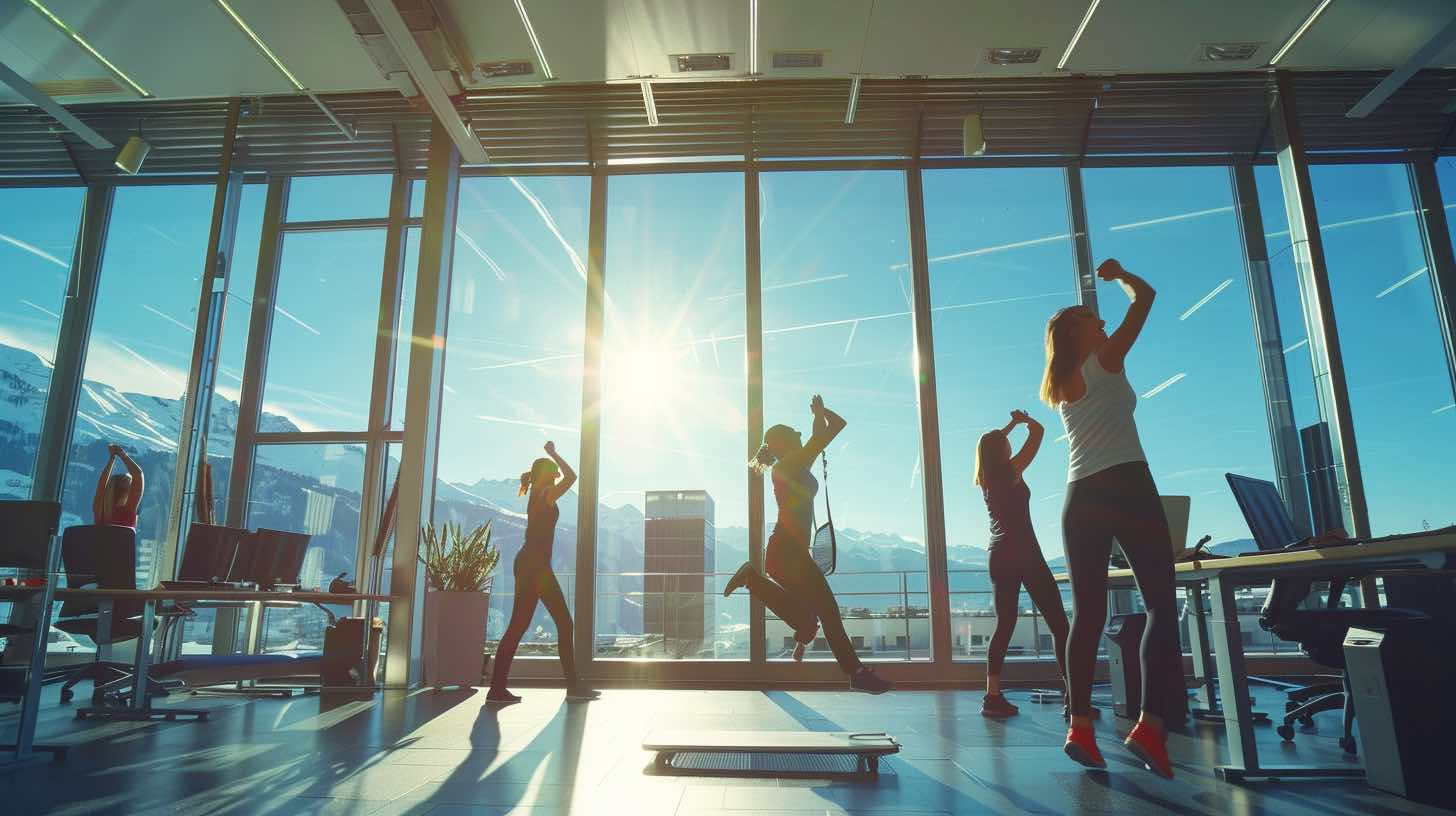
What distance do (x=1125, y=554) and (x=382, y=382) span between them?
5.53 m

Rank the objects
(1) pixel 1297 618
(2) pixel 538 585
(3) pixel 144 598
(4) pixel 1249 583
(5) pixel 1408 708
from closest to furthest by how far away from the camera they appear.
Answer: (5) pixel 1408 708 < (4) pixel 1249 583 < (1) pixel 1297 618 < (3) pixel 144 598 < (2) pixel 538 585

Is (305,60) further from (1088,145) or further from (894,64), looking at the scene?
(1088,145)

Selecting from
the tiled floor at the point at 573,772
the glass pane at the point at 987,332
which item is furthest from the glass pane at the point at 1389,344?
the tiled floor at the point at 573,772

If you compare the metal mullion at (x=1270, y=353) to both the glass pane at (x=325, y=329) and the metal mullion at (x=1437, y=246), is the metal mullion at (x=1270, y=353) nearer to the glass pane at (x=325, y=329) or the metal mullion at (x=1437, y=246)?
the metal mullion at (x=1437, y=246)

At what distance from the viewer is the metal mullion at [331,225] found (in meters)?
6.64

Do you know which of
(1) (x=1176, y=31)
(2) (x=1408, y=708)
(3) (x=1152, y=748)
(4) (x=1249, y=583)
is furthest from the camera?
(1) (x=1176, y=31)

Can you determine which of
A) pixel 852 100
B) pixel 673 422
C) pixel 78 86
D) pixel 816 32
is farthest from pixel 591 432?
pixel 78 86

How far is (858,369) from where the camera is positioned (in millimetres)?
6082

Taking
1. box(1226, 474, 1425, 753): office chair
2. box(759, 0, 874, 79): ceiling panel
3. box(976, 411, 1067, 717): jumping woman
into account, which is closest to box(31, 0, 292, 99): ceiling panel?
box(759, 0, 874, 79): ceiling panel

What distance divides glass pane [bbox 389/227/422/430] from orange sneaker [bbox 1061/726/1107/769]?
17.1 ft

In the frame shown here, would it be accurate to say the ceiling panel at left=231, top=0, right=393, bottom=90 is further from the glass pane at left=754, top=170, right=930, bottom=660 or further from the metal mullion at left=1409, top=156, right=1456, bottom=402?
the metal mullion at left=1409, top=156, right=1456, bottom=402

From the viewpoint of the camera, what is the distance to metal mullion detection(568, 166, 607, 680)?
18.8ft

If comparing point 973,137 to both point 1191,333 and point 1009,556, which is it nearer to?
point 1191,333

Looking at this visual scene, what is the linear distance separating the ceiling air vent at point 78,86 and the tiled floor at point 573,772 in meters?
4.35
